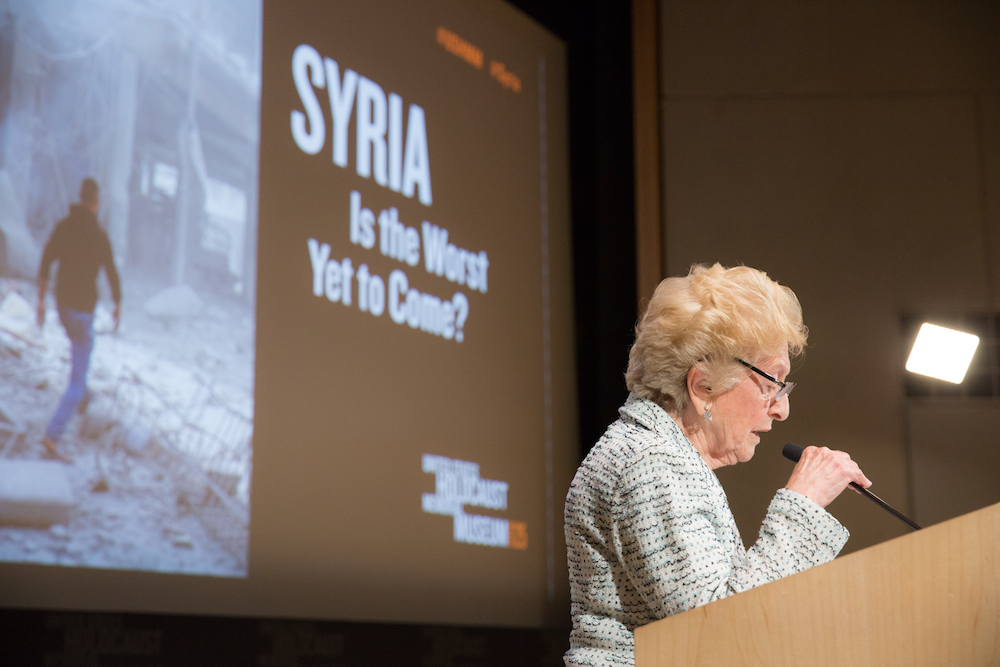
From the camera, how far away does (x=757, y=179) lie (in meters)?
4.59

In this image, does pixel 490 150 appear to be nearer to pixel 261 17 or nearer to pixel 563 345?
pixel 563 345

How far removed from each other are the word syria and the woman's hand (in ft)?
7.25

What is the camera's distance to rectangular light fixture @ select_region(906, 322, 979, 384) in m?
1.48

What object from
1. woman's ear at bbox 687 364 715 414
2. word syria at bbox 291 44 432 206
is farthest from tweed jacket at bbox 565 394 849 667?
word syria at bbox 291 44 432 206

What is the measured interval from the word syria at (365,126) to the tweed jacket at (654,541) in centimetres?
213

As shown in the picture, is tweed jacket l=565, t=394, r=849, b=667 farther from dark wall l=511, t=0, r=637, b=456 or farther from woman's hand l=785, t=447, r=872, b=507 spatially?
dark wall l=511, t=0, r=637, b=456

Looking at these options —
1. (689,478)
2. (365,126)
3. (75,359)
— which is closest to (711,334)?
(689,478)

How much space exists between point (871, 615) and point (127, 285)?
6.75ft

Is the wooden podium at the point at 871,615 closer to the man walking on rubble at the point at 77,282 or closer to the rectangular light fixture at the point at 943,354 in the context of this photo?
the rectangular light fixture at the point at 943,354

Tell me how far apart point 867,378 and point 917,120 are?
1.15 meters

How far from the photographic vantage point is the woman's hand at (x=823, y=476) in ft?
4.41

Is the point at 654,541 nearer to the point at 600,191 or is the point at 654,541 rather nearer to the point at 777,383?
the point at 777,383

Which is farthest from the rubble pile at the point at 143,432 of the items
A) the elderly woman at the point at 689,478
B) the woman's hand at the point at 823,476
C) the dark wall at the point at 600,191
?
the dark wall at the point at 600,191

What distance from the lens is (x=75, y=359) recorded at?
2475 millimetres
